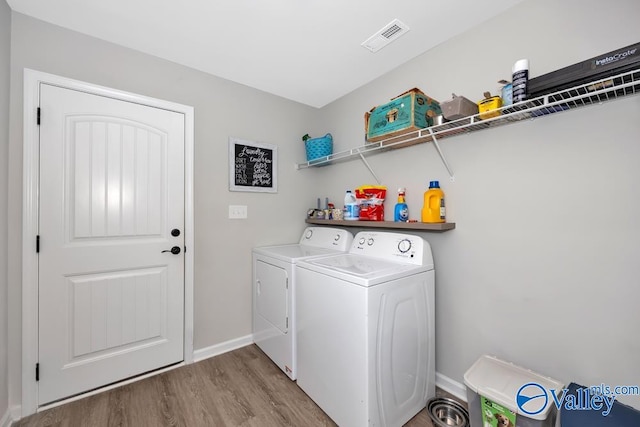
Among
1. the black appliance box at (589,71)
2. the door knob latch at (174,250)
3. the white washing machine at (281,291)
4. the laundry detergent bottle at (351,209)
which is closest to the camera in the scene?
the black appliance box at (589,71)

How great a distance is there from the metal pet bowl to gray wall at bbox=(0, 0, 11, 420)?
2.41m

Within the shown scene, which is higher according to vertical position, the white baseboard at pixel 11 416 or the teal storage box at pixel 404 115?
the teal storage box at pixel 404 115

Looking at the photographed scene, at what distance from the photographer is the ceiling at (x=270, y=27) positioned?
4.91 ft

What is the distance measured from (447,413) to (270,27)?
8.66 feet

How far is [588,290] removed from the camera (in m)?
1.24

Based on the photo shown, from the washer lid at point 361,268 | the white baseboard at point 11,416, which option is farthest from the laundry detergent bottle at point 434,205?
the white baseboard at point 11,416

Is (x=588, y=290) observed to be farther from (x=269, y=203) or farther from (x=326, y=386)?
(x=269, y=203)

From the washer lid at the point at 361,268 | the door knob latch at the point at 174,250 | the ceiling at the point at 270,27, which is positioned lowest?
the washer lid at the point at 361,268

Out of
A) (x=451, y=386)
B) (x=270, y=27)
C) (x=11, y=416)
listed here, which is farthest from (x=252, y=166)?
(x=451, y=386)

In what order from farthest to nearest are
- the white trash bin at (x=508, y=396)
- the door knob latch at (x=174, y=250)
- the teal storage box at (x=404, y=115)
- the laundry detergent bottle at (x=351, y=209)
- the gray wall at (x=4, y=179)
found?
1. the laundry detergent bottle at (x=351, y=209)
2. the door knob latch at (x=174, y=250)
3. the teal storage box at (x=404, y=115)
4. the gray wall at (x=4, y=179)
5. the white trash bin at (x=508, y=396)

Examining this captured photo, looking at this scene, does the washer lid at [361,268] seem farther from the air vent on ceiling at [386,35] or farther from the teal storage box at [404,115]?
the air vent on ceiling at [386,35]

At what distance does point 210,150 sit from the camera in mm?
2215

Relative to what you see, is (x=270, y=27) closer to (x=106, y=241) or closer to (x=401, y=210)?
(x=401, y=210)

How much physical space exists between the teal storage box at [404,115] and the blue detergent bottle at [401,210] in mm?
429
